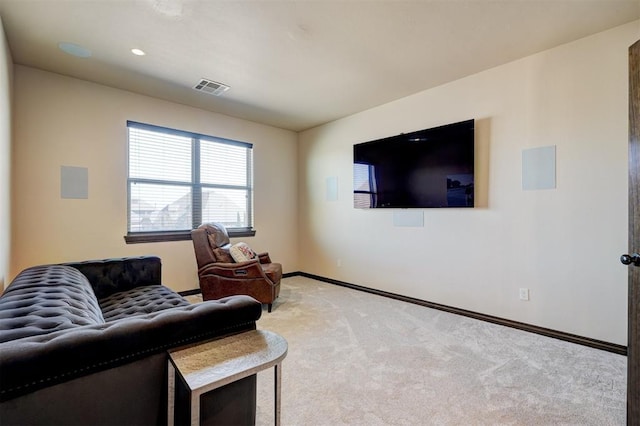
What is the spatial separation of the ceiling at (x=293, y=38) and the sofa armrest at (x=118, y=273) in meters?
1.95

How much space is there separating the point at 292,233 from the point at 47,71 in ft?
12.6

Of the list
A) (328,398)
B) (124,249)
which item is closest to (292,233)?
(124,249)

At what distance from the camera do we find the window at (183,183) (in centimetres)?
390

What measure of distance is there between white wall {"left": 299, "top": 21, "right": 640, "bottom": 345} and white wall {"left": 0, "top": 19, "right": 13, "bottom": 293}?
152 inches

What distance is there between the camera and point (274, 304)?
149 inches

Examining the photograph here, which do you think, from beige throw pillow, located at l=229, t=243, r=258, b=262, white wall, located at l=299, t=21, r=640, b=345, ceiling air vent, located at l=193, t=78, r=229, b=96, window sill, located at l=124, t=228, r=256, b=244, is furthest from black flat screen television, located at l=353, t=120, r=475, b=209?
window sill, located at l=124, t=228, r=256, b=244

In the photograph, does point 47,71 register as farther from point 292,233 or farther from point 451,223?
point 451,223

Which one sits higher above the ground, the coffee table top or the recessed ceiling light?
the recessed ceiling light

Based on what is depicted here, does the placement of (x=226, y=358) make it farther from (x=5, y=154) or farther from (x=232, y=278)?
(x=5, y=154)

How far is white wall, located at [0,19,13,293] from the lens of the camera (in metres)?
2.40

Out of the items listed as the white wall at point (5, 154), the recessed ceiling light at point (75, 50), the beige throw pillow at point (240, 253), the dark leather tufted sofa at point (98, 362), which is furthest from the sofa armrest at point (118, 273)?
the recessed ceiling light at point (75, 50)

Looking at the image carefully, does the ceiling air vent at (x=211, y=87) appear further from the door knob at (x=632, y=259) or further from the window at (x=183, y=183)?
the door knob at (x=632, y=259)

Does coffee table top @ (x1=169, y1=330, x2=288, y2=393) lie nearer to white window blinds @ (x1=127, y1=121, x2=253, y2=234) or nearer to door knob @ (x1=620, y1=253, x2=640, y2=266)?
door knob @ (x1=620, y1=253, x2=640, y2=266)

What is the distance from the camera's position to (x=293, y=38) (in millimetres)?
2602
